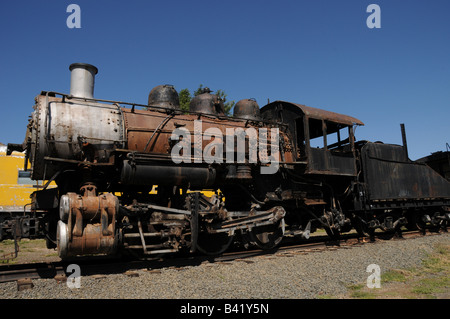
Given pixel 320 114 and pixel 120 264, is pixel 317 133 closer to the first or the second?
pixel 320 114

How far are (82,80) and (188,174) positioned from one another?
3.21 m

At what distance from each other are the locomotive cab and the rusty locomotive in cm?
4

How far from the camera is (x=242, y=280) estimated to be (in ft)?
19.4

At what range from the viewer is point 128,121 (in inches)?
283

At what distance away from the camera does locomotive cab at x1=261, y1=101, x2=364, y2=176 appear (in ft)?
31.0

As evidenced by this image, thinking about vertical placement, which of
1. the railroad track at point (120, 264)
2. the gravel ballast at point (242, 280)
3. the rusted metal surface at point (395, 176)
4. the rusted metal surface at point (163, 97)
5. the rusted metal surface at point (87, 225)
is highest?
the rusted metal surface at point (163, 97)

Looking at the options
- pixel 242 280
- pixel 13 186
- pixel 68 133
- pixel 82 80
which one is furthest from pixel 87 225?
pixel 13 186

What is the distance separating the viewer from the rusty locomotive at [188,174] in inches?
254

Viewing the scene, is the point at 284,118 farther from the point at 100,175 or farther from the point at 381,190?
the point at 100,175

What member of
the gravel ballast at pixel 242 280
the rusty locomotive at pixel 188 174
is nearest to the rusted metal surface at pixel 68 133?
the rusty locomotive at pixel 188 174

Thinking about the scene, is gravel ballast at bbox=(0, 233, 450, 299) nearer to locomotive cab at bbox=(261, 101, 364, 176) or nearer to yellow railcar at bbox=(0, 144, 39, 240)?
locomotive cab at bbox=(261, 101, 364, 176)

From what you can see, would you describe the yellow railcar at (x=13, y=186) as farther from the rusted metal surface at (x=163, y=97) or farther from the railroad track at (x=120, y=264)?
the rusted metal surface at (x=163, y=97)

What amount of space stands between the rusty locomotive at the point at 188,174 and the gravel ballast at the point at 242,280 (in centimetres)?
65
